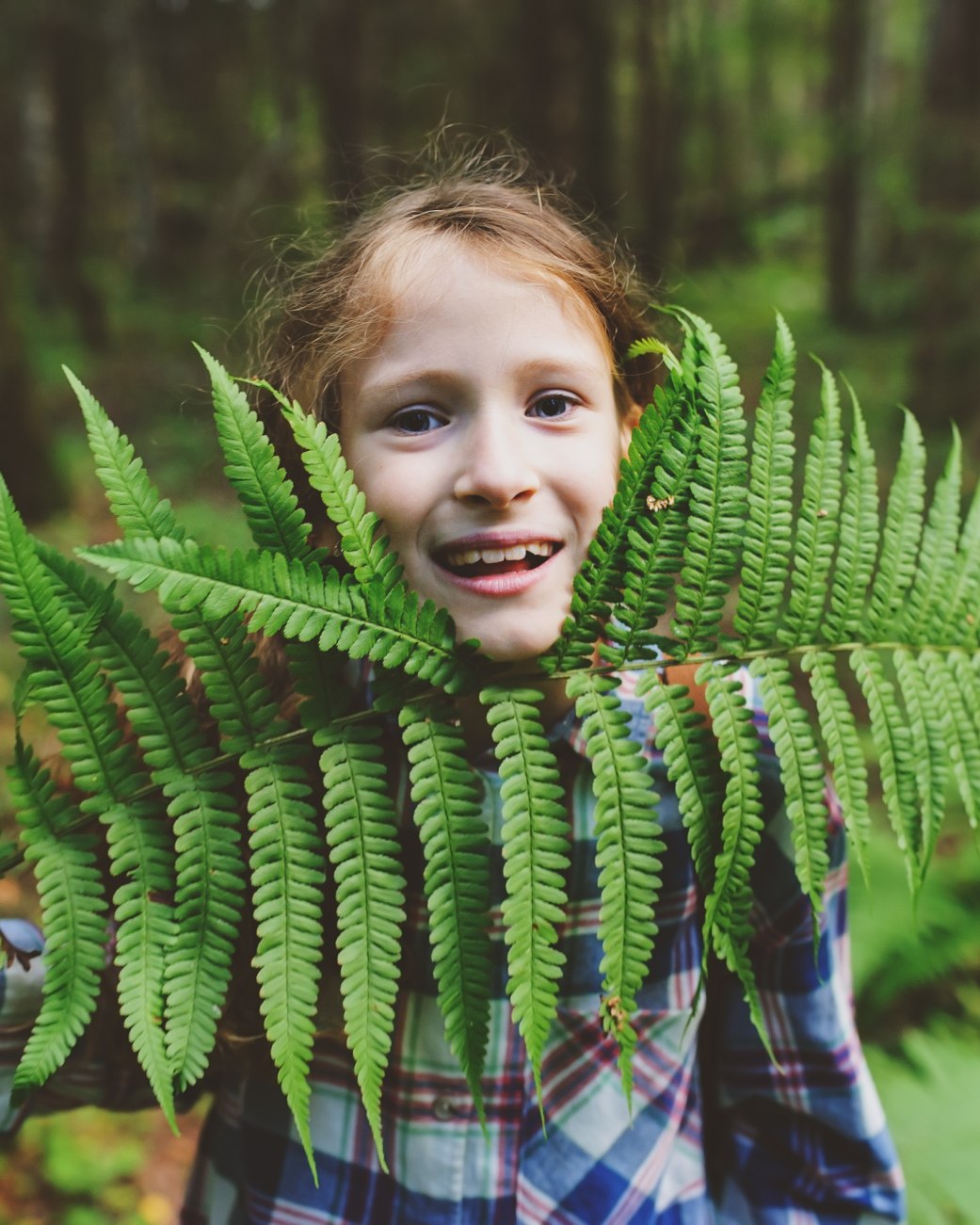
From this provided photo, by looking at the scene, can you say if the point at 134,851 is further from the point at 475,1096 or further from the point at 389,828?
the point at 475,1096

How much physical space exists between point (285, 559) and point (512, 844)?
15.3 inches

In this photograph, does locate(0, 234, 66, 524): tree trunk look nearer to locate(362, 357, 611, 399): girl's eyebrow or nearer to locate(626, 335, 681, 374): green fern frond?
locate(362, 357, 611, 399): girl's eyebrow

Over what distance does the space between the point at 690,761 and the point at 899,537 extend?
0.45 meters

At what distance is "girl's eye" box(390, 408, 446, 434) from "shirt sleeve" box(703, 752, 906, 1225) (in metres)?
0.72

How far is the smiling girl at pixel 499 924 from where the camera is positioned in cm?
109

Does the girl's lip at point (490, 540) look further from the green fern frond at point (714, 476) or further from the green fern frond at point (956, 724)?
the green fern frond at point (956, 724)

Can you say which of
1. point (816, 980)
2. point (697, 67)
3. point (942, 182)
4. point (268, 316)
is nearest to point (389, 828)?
point (816, 980)

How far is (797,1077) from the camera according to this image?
54.0 inches

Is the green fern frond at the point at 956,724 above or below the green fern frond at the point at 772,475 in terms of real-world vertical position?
below

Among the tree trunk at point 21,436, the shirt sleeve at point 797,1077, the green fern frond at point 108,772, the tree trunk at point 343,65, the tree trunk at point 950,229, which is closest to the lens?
the green fern frond at point 108,772

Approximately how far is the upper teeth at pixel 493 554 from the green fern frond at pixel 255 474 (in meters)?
0.19

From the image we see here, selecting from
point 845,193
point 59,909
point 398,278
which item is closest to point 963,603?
point 398,278

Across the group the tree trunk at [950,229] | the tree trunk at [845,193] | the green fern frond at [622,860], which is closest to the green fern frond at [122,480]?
the green fern frond at [622,860]

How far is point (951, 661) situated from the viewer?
119 cm
